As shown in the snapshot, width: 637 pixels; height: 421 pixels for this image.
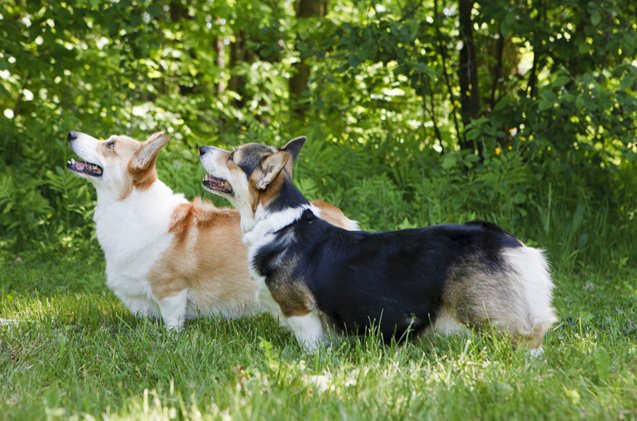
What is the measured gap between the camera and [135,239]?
15.0 ft

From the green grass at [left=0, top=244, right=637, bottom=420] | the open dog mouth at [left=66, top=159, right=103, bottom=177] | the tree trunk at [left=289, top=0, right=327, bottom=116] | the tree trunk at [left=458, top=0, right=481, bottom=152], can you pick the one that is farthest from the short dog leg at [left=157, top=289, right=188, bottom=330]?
the tree trunk at [left=289, top=0, right=327, bottom=116]

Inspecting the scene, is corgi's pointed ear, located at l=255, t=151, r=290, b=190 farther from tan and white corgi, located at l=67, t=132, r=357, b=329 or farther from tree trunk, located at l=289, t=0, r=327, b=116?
tree trunk, located at l=289, t=0, r=327, b=116

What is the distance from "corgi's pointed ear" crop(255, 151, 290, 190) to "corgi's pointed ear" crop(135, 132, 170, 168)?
0.80m

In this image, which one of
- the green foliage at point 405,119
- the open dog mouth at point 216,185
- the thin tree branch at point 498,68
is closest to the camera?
the open dog mouth at point 216,185

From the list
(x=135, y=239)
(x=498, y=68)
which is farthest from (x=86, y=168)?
(x=498, y=68)

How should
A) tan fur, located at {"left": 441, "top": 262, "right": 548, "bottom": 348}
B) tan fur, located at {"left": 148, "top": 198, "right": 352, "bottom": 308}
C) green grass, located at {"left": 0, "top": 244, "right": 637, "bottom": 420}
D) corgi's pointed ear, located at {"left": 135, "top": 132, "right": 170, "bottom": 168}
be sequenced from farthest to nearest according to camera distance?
tan fur, located at {"left": 148, "top": 198, "right": 352, "bottom": 308} < corgi's pointed ear, located at {"left": 135, "top": 132, "right": 170, "bottom": 168} < tan fur, located at {"left": 441, "top": 262, "right": 548, "bottom": 348} < green grass, located at {"left": 0, "top": 244, "right": 637, "bottom": 420}

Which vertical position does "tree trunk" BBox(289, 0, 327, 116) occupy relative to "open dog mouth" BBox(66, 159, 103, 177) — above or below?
above

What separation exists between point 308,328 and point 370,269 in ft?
1.45

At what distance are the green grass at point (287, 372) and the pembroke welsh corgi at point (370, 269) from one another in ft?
0.44

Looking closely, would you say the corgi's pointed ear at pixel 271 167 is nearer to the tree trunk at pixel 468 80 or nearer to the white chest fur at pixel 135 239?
the white chest fur at pixel 135 239

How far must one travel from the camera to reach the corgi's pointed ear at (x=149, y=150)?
176 inches

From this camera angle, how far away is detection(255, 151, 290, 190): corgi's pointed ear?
3.88 m

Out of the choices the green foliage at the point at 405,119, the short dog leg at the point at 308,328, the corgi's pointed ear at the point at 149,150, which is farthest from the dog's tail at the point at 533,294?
the green foliage at the point at 405,119

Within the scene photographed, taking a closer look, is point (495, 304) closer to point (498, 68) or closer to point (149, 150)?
point (149, 150)
